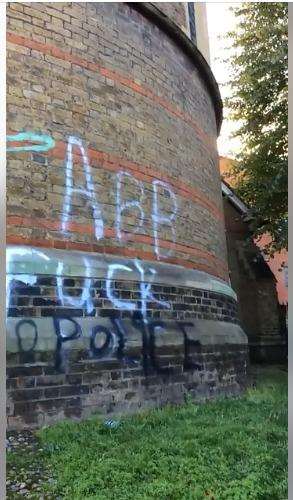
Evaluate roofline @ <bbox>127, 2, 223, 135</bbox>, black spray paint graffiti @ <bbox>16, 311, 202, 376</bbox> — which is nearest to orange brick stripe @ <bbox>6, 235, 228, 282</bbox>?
black spray paint graffiti @ <bbox>16, 311, 202, 376</bbox>

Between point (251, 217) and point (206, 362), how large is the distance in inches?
286

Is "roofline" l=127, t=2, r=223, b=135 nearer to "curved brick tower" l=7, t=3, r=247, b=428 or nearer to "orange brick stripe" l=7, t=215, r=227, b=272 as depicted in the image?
"curved brick tower" l=7, t=3, r=247, b=428

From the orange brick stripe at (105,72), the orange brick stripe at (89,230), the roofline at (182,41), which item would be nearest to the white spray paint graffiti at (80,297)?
the orange brick stripe at (89,230)

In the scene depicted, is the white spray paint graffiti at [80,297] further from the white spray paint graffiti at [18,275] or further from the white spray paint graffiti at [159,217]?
the white spray paint graffiti at [159,217]

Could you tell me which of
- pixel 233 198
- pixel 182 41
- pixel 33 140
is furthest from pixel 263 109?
pixel 33 140

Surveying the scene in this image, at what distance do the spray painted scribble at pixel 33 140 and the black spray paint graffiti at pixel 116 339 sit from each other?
180cm

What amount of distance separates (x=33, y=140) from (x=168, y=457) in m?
3.41

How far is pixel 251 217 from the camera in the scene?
13250mm

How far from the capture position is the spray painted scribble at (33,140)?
5.10 meters

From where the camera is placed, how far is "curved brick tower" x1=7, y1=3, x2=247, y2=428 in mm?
4902

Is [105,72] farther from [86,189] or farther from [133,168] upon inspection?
[86,189]

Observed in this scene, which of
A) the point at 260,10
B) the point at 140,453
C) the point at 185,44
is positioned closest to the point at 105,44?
the point at 185,44

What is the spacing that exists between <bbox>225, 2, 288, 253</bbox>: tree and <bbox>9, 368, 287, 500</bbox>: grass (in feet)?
22.1

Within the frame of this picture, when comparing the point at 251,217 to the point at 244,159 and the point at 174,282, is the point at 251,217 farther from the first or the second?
the point at 174,282
